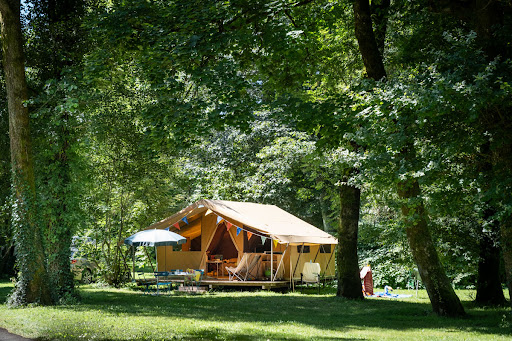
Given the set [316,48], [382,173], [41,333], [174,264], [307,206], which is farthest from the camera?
[307,206]

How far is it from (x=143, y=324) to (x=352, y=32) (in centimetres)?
931

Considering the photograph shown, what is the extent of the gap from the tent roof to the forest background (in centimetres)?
256

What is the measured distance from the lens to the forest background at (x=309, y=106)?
6727 millimetres

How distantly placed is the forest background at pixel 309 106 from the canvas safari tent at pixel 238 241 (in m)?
3.05

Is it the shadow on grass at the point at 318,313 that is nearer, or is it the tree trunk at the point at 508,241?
the tree trunk at the point at 508,241

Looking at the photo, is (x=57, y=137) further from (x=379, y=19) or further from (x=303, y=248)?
(x=303, y=248)

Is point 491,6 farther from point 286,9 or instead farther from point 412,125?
A: point 286,9

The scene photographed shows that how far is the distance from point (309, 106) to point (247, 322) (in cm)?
405

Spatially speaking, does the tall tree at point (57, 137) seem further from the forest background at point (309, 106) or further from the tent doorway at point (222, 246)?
the tent doorway at point (222, 246)

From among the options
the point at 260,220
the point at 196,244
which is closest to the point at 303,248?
the point at 260,220

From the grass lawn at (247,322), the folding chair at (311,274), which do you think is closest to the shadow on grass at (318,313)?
the grass lawn at (247,322)


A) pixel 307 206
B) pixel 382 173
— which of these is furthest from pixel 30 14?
pixel 307 206

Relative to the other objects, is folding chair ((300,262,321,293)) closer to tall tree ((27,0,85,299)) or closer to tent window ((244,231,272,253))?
tent window ((244,231,272,253))

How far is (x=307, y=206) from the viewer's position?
26078 mm
